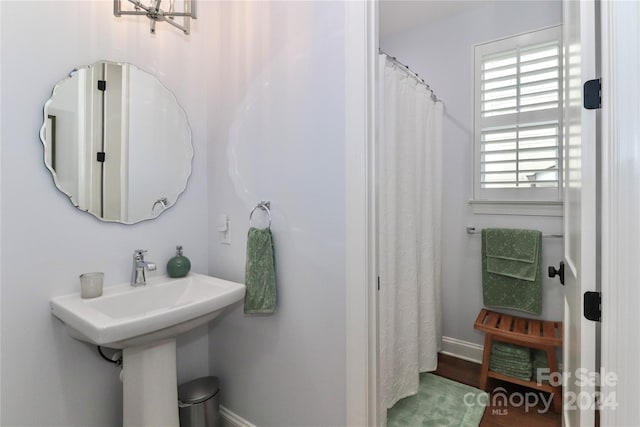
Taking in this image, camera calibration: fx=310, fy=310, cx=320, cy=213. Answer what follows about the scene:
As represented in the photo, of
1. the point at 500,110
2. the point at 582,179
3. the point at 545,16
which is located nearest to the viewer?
the point at 582,179

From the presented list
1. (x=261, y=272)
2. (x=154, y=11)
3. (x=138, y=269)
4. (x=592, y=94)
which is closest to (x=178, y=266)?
(x=138, y=269)

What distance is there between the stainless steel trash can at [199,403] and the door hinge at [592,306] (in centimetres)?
157

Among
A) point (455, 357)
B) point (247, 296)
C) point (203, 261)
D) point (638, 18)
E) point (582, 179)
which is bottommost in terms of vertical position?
point (455, 357)

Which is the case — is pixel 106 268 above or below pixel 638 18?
below

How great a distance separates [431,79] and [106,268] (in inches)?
98.6

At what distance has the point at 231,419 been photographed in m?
1.63

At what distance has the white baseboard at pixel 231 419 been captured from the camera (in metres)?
1.58

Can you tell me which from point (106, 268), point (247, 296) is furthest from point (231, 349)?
point (106, 268)

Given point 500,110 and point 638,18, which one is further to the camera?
point 500,110

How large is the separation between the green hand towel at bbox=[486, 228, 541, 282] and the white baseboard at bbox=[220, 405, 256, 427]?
5.98ft

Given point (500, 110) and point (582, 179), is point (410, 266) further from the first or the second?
point (500, 110)

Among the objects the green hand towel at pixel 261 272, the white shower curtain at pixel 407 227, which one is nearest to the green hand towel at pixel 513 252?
the white shower curtain at pixel 407 227

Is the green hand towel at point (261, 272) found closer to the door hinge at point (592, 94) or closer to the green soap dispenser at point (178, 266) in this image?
the green soap dispenser at point (178, 266)

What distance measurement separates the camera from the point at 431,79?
97.1 inches
